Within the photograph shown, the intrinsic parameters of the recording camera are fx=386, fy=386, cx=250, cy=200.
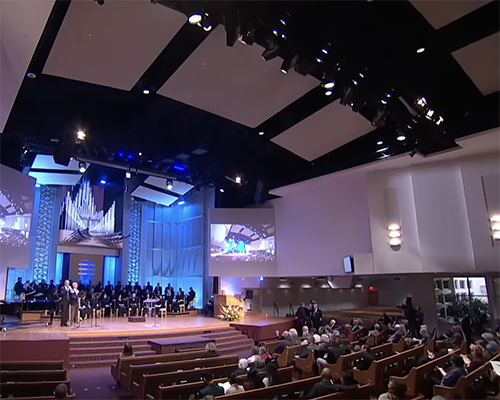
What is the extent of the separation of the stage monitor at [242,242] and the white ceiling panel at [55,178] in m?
5.83

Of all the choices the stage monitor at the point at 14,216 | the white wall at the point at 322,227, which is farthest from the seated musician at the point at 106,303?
the white wall at the point at 322,227

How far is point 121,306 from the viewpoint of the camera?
14375mm

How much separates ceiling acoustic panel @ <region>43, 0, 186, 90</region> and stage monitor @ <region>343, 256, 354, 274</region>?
7.50m

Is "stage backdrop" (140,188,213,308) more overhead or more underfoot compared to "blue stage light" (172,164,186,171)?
more underfoot

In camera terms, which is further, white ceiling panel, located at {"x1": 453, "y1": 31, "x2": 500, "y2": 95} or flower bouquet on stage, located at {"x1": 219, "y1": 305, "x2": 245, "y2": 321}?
flower bouquet on stage, located at {"x1": 219, "y1": 305, "x2": 245, "y2": 321}

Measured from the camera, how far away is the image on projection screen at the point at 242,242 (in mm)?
14633

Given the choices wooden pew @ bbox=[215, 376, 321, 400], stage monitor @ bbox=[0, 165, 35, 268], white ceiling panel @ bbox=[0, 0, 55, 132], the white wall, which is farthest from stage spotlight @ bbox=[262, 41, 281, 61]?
stage monitor @ bbox=[0, 165, 35, 268]

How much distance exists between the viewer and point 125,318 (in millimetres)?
14289

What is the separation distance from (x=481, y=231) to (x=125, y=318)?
39.2ft

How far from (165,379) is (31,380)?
1817 millimetres

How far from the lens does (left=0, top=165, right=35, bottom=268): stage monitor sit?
10.5 meters

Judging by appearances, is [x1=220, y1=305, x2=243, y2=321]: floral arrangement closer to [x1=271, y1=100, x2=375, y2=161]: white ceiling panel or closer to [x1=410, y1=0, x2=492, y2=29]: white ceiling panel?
[x1=271, y1=100, x2=375, y2=161]: white ceiling panel

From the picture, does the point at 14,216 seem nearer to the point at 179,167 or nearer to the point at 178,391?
the point at 179,167

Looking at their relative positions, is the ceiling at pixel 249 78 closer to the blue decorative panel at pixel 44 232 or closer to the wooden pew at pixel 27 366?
the wooden pew at pixel 27 366
